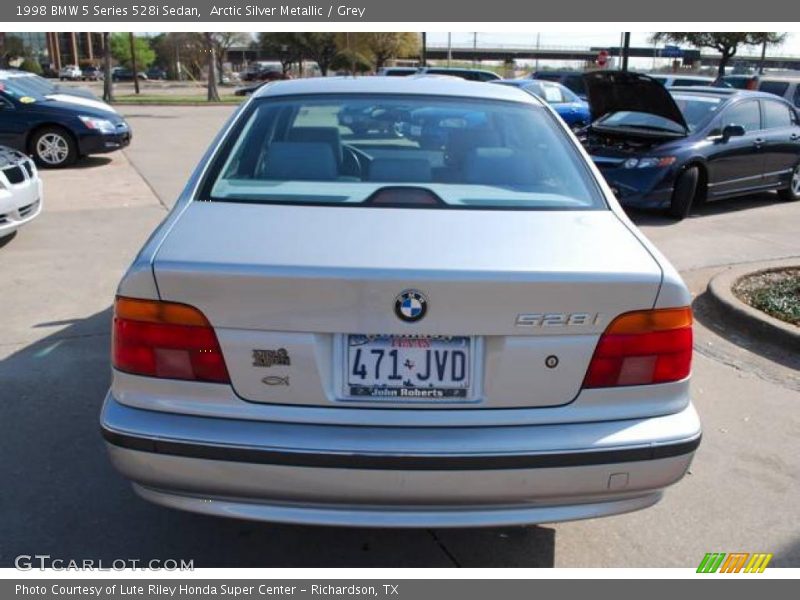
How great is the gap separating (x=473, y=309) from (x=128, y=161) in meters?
12.4

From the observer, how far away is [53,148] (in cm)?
1201

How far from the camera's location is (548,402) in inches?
88.6

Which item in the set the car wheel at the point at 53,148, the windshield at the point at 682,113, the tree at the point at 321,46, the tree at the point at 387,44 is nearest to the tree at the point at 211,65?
the tree at the point at 387,44

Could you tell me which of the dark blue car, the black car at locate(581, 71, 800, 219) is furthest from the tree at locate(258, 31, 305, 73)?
the black car at locate(581, 71, 800, 219)

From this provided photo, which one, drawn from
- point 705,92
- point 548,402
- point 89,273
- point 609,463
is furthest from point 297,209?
point 705,92

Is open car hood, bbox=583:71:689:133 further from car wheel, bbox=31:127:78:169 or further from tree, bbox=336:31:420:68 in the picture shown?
tree, bbox=336:31:420:68

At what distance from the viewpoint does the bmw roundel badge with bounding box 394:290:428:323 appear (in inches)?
83.4

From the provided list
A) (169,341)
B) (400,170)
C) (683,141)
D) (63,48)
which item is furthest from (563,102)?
(63,48)

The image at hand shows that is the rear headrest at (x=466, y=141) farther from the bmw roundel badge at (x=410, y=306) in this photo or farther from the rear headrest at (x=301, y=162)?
Result: the bmw roundel badge at (x=410, y=306)

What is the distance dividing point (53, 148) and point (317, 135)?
10.2 m

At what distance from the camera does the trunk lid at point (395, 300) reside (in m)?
2.12

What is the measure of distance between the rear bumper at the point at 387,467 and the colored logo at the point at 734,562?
74 cm

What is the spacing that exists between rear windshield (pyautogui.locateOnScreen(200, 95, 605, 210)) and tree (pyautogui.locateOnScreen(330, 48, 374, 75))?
43503mm

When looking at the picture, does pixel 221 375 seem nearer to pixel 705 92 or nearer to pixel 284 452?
pixel 284 452
